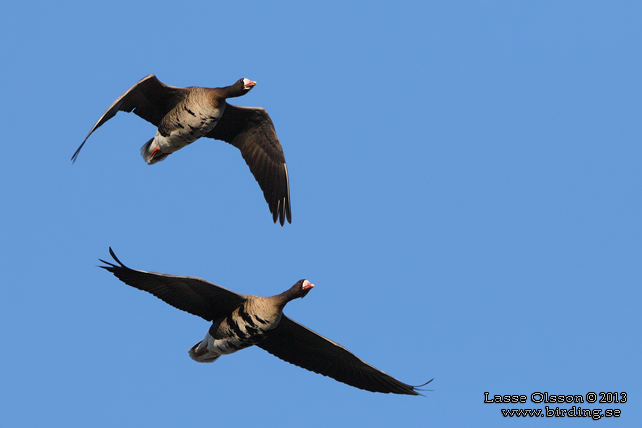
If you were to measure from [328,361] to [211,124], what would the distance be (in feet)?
17.5

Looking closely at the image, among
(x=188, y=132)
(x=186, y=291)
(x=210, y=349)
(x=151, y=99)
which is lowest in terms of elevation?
(x=210, y=349)

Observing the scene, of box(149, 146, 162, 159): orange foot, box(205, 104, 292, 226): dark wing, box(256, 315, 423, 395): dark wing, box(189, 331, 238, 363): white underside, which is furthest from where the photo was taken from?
box(205, 104, 292, 226): dark wing

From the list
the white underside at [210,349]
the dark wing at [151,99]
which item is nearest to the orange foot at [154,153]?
the dark wing at [151,99]

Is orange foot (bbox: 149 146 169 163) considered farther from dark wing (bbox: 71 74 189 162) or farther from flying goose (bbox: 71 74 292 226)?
dark wing (bbox: 71 74 189 162)

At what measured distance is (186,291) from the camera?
611 inches

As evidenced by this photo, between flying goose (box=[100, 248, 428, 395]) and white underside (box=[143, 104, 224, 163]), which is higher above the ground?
white underside (box=[143, 104, 224, 163])

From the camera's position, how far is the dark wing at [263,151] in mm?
19531

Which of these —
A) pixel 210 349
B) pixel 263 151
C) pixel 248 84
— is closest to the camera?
pixel 210 349

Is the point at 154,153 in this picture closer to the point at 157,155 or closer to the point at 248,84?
the point at 157,155

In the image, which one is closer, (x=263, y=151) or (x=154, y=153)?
(x=154, y=153)

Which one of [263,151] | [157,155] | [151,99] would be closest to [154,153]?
[157,155]

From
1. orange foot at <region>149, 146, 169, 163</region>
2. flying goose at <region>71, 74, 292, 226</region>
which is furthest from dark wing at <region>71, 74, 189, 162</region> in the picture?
orange foot at <region>149, 146, 169, 163</region>

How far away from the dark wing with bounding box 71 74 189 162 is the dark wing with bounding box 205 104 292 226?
1.53 metres

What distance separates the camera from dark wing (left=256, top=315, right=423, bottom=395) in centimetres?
1653
